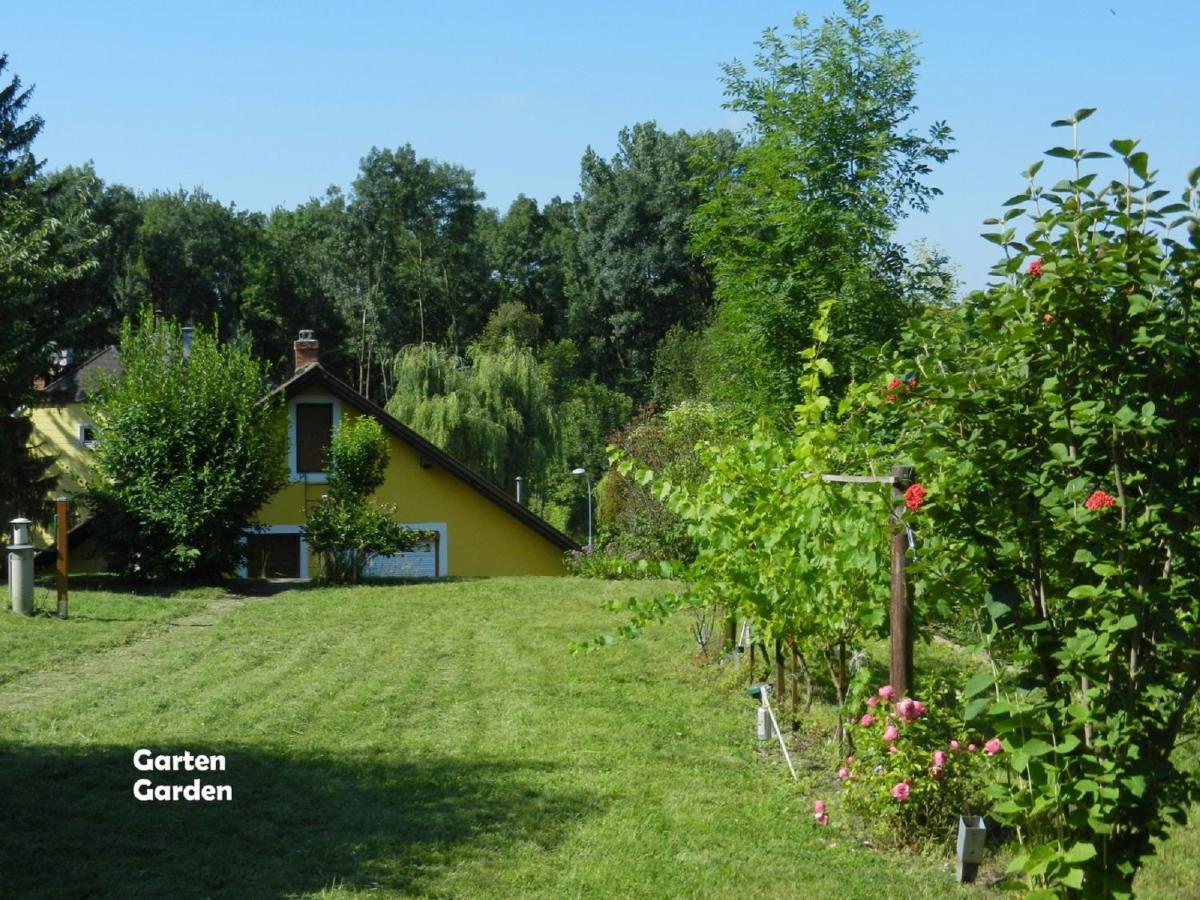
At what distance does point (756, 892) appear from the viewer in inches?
214

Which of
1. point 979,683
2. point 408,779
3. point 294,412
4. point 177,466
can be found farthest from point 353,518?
point 979,683

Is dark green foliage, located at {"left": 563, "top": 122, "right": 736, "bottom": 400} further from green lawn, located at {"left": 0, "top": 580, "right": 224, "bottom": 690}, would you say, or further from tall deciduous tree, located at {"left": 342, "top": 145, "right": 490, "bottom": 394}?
green lawn, located at {"left": 0, "top": 580, "right": 224, "bottom": 690}

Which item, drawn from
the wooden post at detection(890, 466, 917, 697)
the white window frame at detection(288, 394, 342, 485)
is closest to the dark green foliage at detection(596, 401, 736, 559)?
the white window frame at detection(288, 394, 342, 485)

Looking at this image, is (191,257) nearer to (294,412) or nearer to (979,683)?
(294,412)

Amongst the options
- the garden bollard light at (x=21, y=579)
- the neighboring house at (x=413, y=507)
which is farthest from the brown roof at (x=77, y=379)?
the garden bollard light at (x=21, y=579)

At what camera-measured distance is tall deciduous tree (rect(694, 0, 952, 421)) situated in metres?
13.7

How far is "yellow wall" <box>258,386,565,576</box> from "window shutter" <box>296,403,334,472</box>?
5.62ft

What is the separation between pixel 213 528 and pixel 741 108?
1169 centimetres

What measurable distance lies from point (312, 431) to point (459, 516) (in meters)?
4.05

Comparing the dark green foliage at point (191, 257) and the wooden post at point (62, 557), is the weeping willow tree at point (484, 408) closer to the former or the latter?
the dark green foliage at point (191, 257)

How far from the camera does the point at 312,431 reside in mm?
28016

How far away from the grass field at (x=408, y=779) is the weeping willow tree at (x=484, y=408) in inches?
968

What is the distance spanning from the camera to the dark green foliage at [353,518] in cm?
2245

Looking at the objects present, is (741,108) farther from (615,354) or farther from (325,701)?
(615,354)
